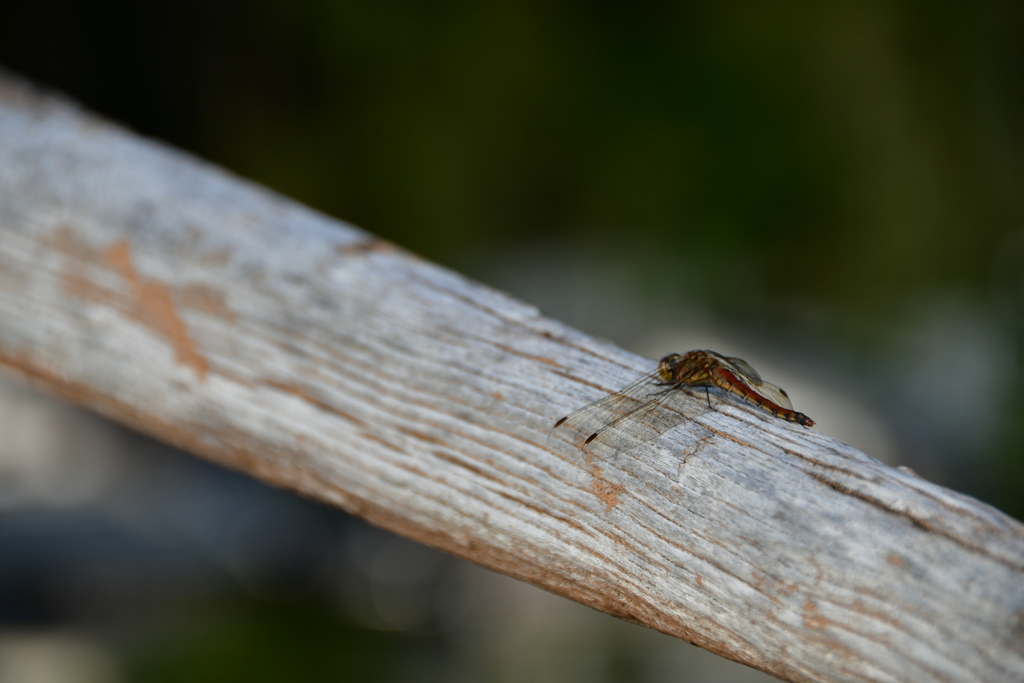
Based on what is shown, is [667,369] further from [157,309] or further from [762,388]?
[157,309]

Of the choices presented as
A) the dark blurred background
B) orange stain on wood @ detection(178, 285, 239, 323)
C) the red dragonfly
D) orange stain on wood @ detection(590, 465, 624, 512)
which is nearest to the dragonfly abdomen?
the red dragonfly

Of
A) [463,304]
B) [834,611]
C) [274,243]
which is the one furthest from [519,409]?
[274,243]

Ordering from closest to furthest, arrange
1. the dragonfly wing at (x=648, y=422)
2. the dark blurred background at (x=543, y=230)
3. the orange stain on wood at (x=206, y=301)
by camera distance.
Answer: the dragonfly wing at (x=648, y=422), the orange stain on wood at (x=206, y=301), the dark blurred background at (x=543, y=230)

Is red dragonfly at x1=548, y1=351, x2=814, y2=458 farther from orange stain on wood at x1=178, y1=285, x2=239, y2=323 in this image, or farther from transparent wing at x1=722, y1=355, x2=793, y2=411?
orange stain on wood at x1=178, y1=285, x2=239, y2=323

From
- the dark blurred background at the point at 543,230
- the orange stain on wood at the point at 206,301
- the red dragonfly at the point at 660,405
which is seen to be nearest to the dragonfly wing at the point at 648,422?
the red dragonfly at the point at 660,405

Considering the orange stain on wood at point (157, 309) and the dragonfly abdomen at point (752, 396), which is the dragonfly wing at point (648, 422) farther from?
the orange stain on wood at point (157, 309)

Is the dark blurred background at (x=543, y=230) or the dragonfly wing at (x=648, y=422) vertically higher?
Result: the dark blurred background at (x=543, y=230)
